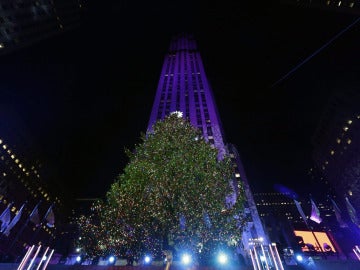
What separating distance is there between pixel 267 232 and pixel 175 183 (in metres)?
28.1

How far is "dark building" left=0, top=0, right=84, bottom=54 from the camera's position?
4444cm

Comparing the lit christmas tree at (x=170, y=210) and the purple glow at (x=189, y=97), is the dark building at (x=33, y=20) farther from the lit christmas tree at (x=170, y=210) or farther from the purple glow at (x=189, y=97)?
the lit christmas tree at (x=170, y=210)

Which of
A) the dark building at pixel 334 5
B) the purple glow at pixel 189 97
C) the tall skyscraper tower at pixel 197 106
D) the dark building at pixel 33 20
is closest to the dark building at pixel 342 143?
the dark building at pixel 334 5

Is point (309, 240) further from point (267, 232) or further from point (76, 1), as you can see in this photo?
point (76, 1)

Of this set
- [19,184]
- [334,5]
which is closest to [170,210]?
[334,5]

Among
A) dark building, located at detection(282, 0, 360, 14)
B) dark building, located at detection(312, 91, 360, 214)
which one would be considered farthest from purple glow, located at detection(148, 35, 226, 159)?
dark building, located at detection(312, 91, 360, 214)

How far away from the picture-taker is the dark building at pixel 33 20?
146 ft

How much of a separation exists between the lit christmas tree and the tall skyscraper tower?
60.3ft

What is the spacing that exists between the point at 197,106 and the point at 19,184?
5588 centimetres

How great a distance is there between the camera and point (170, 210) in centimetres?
1219

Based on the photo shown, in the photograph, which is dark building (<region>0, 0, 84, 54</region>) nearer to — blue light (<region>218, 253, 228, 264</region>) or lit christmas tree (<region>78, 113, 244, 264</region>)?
lit christmas tree (<region>78, 113, 244, 264</region>)

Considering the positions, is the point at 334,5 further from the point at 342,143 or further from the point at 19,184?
the point at 19,184

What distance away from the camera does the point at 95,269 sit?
9.69m

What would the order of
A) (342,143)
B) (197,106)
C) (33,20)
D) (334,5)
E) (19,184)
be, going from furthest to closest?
(19,184)
(342,143)
(33,20)
(197,106)
(334,5)
